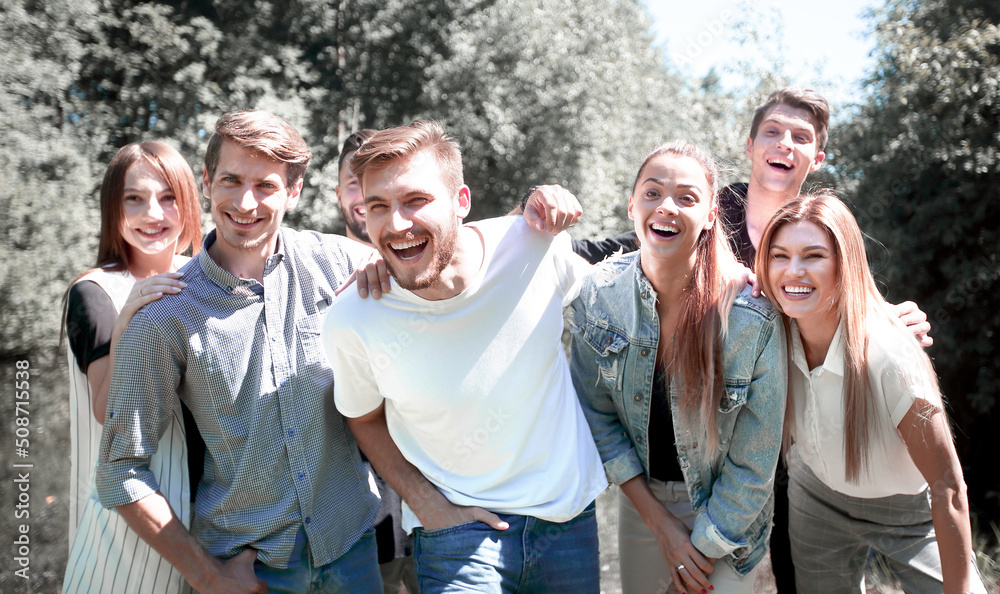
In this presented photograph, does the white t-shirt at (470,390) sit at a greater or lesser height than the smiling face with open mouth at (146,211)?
lesser

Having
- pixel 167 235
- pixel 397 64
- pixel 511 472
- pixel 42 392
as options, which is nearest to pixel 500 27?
pixel 397 64

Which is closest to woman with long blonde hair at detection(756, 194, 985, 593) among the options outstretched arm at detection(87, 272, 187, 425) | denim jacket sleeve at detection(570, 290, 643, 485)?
denim jacket sleeve at detection(570, 290, 643, 485)

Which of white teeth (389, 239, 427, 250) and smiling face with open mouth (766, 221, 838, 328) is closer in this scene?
white teeth (389, 239, 427, 250)

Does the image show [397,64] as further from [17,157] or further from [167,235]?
[167,235]

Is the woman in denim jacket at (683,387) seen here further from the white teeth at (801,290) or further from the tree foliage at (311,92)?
the tree foliage at (311,92)

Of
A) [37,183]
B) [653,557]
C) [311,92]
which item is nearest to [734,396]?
[653,557]

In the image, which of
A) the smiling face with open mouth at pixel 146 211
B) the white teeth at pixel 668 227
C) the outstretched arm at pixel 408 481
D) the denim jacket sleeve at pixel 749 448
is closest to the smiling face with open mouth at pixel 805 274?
the denim jacket sleeve at pixel 749 448

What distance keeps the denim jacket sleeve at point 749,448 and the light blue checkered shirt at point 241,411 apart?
4.09 feet

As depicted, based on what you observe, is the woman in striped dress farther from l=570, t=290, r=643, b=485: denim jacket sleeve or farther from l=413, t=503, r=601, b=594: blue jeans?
l=570, t=290, r=643, b=485: denim jacket sleeve

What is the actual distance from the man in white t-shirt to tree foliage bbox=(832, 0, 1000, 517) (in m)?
6.55

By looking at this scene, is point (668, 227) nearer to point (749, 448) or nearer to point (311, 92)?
point (749, 448)

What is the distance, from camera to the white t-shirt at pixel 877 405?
2463mm

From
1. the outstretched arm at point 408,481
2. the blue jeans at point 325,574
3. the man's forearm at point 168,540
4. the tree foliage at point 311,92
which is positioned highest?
the tree foliage at point 311,92

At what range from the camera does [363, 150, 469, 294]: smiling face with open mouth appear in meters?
2.34
